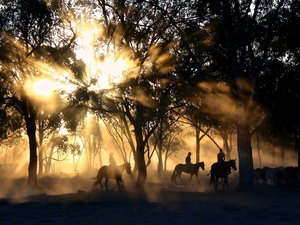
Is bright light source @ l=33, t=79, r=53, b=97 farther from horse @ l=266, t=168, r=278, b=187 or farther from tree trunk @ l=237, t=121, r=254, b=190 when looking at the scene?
horse @ l=266, t=168, r=278, b=187

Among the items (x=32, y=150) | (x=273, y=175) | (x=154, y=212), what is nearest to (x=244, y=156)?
(x=273, y=175)

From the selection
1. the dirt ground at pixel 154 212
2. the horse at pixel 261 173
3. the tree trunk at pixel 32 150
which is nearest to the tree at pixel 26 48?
the tree trunk at pixel 32 150

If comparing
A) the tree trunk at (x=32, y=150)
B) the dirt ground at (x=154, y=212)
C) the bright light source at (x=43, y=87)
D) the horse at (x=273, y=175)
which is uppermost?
the bright light source at (x=43, y=87)

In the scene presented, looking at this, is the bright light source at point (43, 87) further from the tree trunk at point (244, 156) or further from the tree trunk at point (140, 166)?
the tree trunk at point (244, 156)

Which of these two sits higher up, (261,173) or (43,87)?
(43,87)

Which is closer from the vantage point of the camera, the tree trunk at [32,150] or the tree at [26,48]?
the tree at [26,48]

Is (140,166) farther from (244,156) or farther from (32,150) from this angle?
(32,150)

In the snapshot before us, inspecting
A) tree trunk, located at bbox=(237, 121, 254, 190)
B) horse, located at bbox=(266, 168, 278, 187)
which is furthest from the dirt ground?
horse, located at bbox=(266, 168, 278, 187)

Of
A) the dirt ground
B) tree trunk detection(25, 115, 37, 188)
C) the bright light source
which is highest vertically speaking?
the bright light source

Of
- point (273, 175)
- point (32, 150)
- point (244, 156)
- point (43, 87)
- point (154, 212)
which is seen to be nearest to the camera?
point (154, 212)

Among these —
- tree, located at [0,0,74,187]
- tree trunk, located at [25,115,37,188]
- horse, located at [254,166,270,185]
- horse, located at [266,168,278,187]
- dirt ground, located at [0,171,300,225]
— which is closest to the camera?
dirt ground, located at [0,171,300,225]

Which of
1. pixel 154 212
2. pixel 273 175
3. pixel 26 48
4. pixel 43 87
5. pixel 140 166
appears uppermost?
pixel 26 48

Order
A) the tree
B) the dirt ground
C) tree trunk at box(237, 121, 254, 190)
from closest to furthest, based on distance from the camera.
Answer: the dirt ground
tree trunk at box(237, 121, 254, 190)
the tree

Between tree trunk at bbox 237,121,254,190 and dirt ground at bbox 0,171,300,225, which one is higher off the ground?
tree trunk at bbox 237,121,254,190
